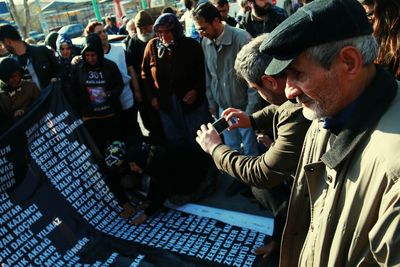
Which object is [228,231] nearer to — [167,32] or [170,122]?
[170,122]

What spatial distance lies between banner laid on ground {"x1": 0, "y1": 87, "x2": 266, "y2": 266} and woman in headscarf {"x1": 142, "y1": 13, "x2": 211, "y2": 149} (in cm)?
86

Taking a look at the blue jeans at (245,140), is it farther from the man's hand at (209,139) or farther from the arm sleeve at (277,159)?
the arm sleeve at (277,159)

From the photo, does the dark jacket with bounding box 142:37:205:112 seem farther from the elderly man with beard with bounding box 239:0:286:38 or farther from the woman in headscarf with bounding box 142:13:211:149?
the elderly man with beard with bounding box 239:0:286:38

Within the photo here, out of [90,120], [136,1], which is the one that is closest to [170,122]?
[90,120]

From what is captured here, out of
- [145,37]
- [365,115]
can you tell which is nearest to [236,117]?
[365,115]

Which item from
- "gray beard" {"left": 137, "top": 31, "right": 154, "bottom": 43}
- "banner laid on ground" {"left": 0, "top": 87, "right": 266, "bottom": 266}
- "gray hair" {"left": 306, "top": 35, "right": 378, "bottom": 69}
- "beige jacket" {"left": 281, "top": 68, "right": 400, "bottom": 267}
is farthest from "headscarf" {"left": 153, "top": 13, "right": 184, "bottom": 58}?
"gray hair" {"left": 306, "top": 35, "right": 378, "bottom": 69}

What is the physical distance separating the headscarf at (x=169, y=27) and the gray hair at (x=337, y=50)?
2738 mm

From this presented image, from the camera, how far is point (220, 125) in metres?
2.07

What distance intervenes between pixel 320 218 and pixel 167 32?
2785 mm

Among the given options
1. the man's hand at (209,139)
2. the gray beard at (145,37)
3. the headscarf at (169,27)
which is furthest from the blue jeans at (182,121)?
the man's hand at (209,139)

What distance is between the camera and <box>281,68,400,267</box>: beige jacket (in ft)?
2.83

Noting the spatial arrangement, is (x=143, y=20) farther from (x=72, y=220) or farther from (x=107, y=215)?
(x=72, y=220)

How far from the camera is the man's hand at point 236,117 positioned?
2.15m

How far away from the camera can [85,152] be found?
3.39 meters
